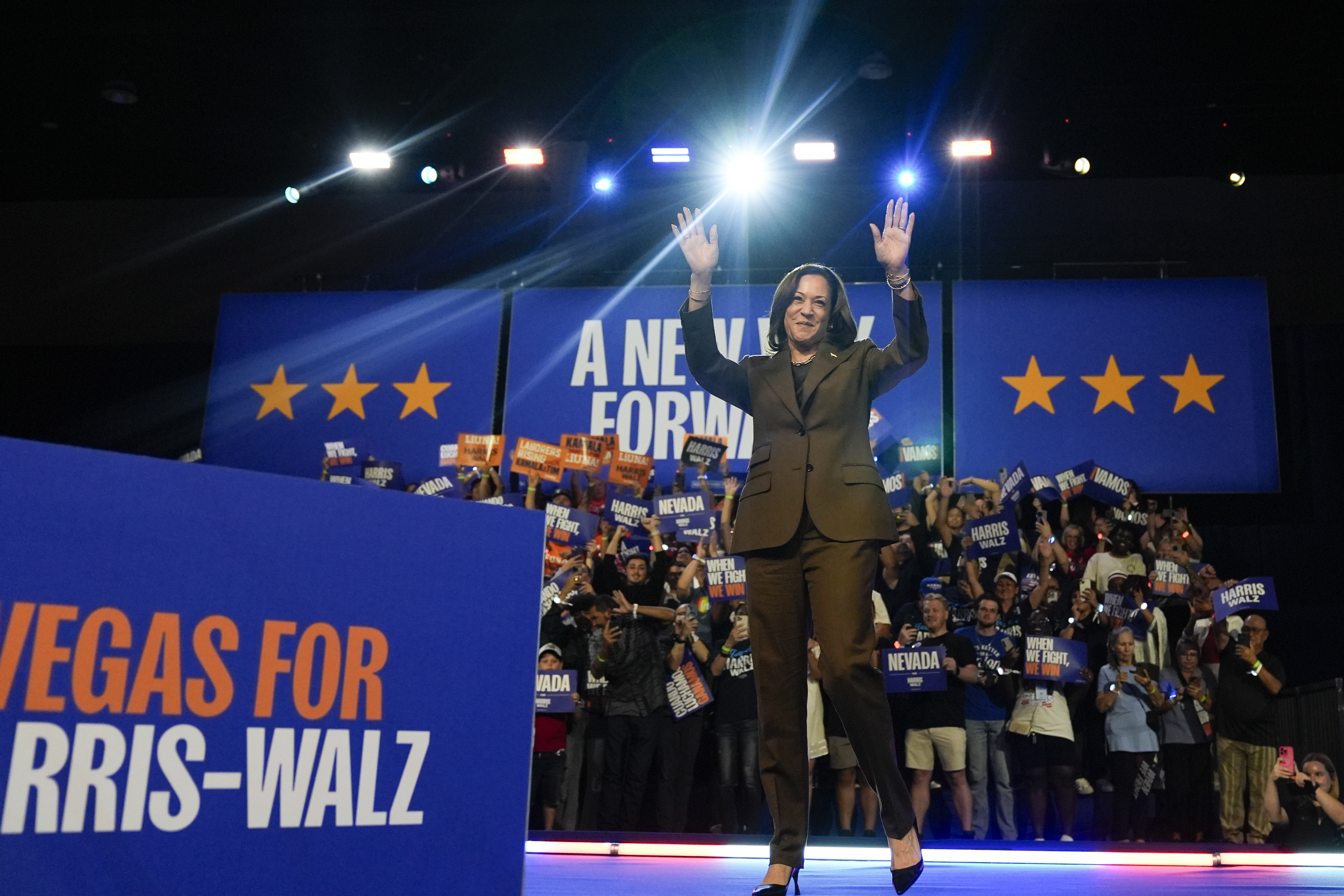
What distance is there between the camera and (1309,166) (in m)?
10.7

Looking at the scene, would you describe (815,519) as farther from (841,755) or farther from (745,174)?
(745,174)

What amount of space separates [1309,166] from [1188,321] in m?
2.16

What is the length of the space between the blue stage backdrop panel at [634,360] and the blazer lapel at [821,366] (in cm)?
718

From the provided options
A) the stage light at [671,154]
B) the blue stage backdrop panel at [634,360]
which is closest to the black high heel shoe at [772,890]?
the blue stage backdrop panel at [634,360]

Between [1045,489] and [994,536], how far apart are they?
2.18 metres

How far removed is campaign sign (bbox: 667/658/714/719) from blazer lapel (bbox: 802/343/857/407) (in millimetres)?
4166

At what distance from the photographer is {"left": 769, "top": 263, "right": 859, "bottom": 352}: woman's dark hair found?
301 cm

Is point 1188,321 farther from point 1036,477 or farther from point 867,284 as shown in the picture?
point 867,284

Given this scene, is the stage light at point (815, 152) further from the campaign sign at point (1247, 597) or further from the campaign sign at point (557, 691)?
the campaign sign at point (557, 691)

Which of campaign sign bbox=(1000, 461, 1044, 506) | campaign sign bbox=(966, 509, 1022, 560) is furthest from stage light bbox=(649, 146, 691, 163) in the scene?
campaign sign bbox=(966, 509, 1022, 560)

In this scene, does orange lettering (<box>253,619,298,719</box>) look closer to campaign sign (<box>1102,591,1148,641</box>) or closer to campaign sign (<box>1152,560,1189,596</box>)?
campaign sign (<box>1102,591,1148,641</box>)

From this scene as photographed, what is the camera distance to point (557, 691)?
686 cm

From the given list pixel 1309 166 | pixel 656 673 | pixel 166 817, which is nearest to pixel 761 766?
pixel 166 817

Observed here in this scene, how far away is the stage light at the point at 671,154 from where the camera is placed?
10562 millimetres
